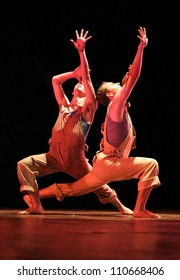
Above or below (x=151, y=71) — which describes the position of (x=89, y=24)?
above

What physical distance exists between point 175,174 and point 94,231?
3.28 m

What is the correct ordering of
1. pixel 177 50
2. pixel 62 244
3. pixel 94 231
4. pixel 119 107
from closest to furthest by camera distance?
pixel 62 244, pixel 94 231, pixel 119 107, pixel 177 50

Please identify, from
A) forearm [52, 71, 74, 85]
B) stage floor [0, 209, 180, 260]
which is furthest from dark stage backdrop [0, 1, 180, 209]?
stage floor [0, 209, 180, 260]

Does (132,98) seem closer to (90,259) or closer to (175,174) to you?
(175,174)

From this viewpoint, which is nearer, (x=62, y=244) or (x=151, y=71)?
(x=62, y=244)

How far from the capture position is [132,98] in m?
5.52

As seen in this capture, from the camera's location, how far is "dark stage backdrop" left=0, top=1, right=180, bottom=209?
17.9ft

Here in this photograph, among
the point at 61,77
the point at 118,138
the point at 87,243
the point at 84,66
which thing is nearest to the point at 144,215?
the point at 118,138

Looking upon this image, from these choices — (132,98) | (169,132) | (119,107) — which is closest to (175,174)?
(169,132)

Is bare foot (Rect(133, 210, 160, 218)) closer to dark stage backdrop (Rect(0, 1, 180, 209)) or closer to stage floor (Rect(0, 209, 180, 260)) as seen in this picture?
stage floor (Rect(0, 209, 180, 260))

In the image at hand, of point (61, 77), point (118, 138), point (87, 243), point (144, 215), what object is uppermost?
point (61, 77)

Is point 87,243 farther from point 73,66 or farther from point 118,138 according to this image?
point 73,66

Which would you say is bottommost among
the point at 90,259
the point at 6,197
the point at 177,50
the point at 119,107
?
the point at 6,197

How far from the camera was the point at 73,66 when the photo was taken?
18.1ft
